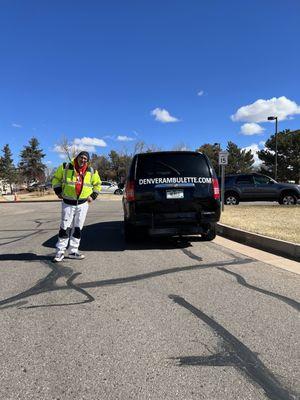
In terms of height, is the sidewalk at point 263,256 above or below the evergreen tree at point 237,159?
below

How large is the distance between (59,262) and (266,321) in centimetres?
419

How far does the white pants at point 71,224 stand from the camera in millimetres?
7906

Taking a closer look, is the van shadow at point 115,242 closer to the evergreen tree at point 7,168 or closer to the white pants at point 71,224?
the white pants at point 71,224

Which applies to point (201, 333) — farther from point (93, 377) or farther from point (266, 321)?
point (93, 377)

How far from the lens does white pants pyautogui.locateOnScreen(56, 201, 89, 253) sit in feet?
25.9

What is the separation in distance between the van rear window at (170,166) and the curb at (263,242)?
176 cm

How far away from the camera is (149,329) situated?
4559 mm

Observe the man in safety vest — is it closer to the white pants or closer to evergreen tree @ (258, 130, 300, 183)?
the white pants

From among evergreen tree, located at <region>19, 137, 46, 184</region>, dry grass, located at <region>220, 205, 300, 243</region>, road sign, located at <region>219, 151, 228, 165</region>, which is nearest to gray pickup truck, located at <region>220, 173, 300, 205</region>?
road sign, located at <region>219, 151, 228, 165</region>

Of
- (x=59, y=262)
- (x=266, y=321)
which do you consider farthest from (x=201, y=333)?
(x=59, y=262)

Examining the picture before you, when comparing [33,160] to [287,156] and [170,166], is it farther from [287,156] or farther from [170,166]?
[170,166]

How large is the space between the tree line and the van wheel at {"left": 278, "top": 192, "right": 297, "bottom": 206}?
88.6 feet

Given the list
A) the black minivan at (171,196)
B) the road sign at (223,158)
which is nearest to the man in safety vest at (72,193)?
the black minivan at (171,196)

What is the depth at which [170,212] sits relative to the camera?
9.14m
